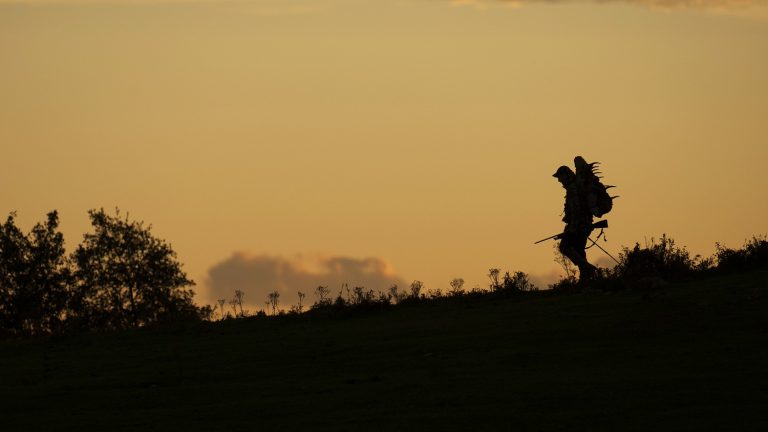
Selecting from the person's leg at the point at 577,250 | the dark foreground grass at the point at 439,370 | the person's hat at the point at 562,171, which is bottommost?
the dark foreground grass at the point at 439,370

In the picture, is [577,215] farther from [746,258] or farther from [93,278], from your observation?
[93,278]

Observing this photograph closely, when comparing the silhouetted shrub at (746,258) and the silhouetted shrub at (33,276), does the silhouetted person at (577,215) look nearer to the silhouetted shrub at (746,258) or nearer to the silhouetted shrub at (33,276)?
the silhouetted shrub at (746,258)

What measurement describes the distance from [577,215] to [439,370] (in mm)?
13004

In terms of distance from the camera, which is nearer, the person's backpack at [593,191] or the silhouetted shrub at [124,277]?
the person's backpack at [593,191]

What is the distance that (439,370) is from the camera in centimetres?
2442

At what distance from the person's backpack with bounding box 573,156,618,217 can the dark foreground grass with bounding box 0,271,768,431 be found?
4.01 metres

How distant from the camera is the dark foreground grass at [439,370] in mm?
20469

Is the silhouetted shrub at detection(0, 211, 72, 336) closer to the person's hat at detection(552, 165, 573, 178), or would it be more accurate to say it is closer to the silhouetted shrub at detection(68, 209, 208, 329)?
the silhouetted shrub at detection(68, 209, 208, 329)

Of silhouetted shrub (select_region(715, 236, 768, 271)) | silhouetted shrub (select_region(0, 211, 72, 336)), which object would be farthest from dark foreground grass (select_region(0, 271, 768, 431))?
silhouetted shrub (select_region(0, 211, 72, 336))

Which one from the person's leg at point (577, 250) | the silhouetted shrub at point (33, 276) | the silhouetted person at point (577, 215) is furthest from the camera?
the silhouetted shrub at point (33, 276)

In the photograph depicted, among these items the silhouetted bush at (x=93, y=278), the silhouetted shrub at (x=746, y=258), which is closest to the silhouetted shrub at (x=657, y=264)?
the silhouetted shrub at (x=746, y=258)

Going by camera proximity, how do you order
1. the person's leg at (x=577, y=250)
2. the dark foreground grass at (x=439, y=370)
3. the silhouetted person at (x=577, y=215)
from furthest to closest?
the silhouetted person at (x=577, y=215) → the person's leg at (x=577, y=250) → the dark foreground grass at (x=439, y=370)

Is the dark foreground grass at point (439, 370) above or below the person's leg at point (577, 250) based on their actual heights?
below

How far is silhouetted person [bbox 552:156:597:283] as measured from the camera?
3644 centimetres
